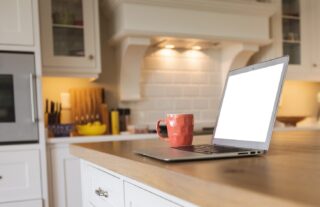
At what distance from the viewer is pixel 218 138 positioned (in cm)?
91

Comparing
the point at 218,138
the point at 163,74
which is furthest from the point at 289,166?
the point at 163,74

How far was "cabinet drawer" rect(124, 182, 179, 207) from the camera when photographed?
26.0 inches

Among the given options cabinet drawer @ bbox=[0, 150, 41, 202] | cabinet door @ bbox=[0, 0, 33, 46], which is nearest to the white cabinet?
cabinet drawer @ bbox=[0, 150, 41, 202]

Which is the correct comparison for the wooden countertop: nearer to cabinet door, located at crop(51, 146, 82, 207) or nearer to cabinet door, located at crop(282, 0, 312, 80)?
cabinet door, located at crop(51, 146, 82, 207)

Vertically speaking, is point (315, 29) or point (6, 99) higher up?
point (315, 29)

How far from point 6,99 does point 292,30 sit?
259 centimetres

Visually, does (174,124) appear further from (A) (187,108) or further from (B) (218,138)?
(A) (187,108)

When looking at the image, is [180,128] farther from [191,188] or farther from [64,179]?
[64,179]

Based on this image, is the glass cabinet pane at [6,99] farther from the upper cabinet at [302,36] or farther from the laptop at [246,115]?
the upper cabinet at [302,36]

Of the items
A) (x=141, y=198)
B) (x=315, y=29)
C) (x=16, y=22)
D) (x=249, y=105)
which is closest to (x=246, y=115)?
(x=249, y=105)

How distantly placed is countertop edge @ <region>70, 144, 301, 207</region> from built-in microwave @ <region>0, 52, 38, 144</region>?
1.50 meters

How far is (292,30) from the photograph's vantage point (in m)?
3.28

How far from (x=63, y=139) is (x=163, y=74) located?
1.12 metres

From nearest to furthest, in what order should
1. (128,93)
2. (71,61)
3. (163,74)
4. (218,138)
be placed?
1. (218,138)
2. (71,61)
3. (128,93)
4. (163,74)
